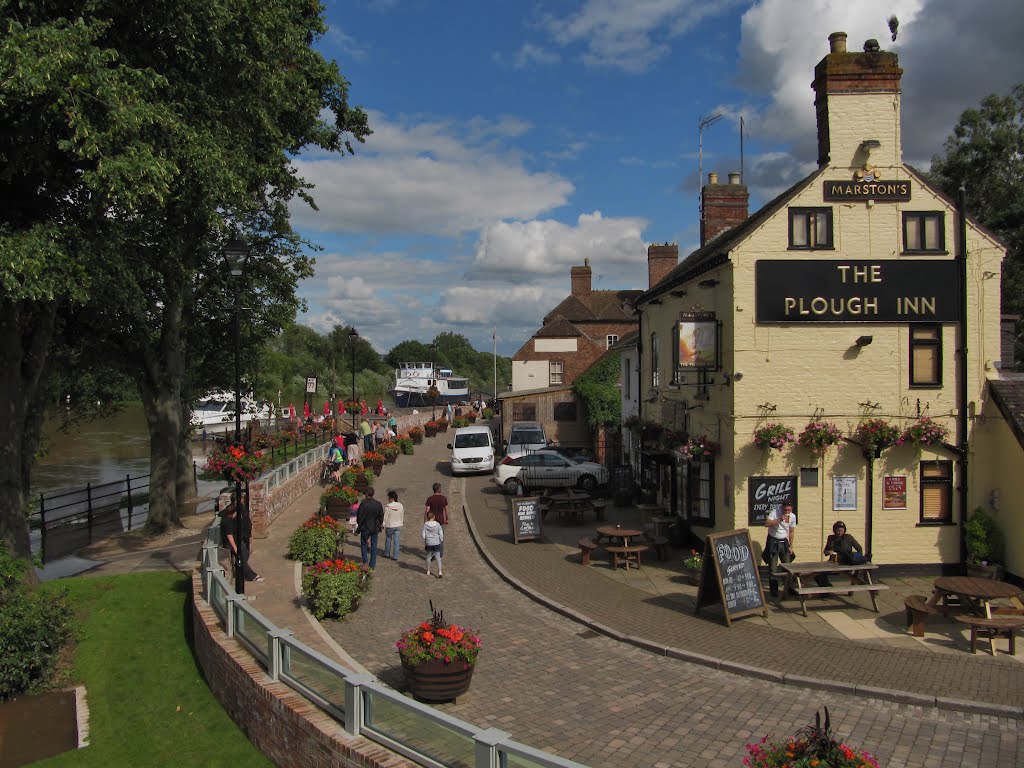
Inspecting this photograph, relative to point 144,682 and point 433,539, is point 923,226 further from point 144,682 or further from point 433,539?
point 144,682

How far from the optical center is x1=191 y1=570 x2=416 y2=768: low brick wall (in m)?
7.23

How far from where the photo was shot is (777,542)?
13906 mm

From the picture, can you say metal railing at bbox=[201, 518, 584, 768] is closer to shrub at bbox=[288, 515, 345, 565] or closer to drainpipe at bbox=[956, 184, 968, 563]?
shrub at bbox=[288, 515, 345, 565]

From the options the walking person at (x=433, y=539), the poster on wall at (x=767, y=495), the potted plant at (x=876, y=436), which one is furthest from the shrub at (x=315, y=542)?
the potted plant at (x=876, y=436)

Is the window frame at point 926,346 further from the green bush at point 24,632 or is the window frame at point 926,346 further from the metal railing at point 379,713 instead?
the green bush at point 24,632

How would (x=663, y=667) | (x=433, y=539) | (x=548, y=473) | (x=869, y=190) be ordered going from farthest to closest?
(x=548, y=473) < (x=433, y=539) < (x=869, y=190) < (x=663, y=667)

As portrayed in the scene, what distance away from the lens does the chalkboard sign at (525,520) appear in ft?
62.8

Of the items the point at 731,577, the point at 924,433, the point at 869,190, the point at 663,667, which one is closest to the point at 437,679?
the point at 663,667

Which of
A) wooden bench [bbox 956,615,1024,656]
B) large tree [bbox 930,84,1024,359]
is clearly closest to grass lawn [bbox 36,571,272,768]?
wooden bench [bbox 956,615,1024,656]

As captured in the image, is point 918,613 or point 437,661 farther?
point 918,613

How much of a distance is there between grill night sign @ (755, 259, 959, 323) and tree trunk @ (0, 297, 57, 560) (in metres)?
13.8

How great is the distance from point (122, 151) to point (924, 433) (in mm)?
15230

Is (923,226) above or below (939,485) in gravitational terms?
above

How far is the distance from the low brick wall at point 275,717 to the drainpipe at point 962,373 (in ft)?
42.9
